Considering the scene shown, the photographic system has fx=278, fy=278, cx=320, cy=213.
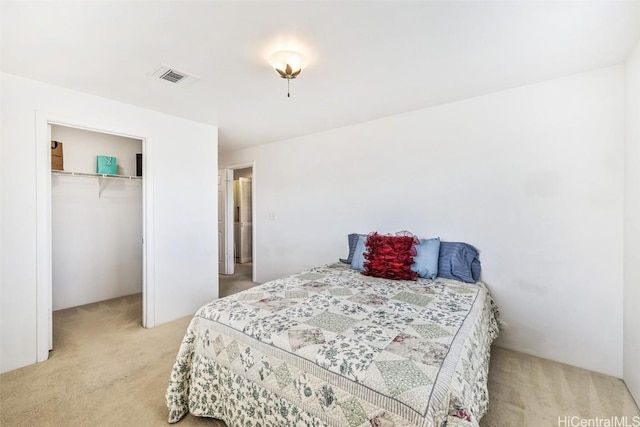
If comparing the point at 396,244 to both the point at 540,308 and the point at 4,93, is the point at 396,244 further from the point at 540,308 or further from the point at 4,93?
the point at 4,93

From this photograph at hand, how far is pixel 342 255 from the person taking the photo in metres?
3.61

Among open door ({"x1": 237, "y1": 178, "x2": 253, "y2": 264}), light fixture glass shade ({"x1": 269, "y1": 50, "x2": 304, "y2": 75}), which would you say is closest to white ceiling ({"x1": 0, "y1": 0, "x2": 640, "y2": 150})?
light fixture glass shade ({"x1": 269, "y1": 50, "x2": 304, "y2": 75})

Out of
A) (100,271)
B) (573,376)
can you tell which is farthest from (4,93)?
(573,376)

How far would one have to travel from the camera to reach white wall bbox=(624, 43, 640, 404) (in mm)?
1817

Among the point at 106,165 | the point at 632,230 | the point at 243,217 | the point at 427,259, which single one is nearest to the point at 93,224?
the point at 106,165

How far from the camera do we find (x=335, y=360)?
1.21 m

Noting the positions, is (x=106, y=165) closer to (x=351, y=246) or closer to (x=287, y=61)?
(x=287, y=61)

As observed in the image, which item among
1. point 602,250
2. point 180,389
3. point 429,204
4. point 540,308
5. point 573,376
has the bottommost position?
point 573,376

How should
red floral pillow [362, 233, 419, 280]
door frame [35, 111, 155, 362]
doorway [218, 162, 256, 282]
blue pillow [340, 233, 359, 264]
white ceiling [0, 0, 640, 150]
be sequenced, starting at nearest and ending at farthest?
white ceiling [0, 0, 640, 150] < door frame [35, 111, 155, 362] < red floral pillow [362, 233, 419, 280] < blue pillow [340, 233, 359, 264] < doorway [218, 162, 256, 282]

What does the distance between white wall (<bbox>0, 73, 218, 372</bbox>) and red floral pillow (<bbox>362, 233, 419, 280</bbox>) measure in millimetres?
2122

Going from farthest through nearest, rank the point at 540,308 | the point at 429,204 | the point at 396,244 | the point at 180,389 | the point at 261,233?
the point at 261,233 → the point at 429,204 → the point at 396,244 → the point at 540,308 → the point at 180,389

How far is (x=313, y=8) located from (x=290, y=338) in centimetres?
172

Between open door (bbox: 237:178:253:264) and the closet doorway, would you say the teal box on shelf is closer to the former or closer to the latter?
the closet doorway

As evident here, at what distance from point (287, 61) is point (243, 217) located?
4937mm
